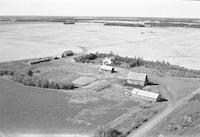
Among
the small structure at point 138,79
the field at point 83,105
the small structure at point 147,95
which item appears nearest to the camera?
the field at point 83,105

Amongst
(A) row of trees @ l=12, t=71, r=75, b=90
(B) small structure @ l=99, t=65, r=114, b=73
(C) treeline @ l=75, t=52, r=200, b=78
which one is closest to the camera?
(A) row of trees @ l=12, t=71, r=75, b=90

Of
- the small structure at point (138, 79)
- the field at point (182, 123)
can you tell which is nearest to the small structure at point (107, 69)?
the small structure at point (138, 79)

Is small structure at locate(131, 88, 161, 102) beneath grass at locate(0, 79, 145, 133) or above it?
above

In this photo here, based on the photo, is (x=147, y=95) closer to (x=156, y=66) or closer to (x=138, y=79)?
(x=138, y=79)

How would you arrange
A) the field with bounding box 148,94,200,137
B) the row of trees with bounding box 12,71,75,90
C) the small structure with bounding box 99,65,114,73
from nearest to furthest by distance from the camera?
the field with bounding box 148,94,200,137 → the row of trees with bounding box 12,71,75,90 → the small structure with bounding box 99,65,114,73

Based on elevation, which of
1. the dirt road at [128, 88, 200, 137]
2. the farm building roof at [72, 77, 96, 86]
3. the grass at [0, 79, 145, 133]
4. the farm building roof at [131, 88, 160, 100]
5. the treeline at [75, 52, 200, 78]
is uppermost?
the treeline at [75, 52, 200, 78]

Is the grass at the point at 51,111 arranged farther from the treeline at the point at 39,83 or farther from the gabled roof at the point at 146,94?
the gabled roof at the point at 146,94

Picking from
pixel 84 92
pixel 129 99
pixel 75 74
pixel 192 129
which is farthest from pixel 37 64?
pixel 192 129

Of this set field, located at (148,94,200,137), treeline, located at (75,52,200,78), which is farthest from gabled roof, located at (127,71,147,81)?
field, located at (148,94,200,137)

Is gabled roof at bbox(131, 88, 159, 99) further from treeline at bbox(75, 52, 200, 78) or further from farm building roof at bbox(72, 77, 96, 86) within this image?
treeline at bbox(75, 52, 200, 78)
